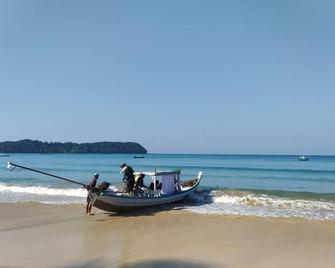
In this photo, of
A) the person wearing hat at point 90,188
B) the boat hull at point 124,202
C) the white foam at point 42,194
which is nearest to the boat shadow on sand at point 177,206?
the boat hull at point 124,202

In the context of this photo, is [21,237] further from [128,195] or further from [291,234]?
[291,234]

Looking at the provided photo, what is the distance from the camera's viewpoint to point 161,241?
1244 cm

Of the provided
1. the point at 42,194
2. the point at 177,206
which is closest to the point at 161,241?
the point at 177,206

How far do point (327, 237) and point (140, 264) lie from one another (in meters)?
6.35

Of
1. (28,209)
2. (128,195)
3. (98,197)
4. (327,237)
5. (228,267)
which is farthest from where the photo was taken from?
(28,209)

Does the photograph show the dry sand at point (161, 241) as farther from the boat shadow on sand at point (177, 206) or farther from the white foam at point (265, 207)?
the white foam at point (265, 207)

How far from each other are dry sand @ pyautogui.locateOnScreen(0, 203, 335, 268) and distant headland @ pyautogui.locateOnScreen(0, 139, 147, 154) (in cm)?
15981

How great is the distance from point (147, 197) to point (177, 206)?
1889 mm

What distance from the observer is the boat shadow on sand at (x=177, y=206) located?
1761 centimetres

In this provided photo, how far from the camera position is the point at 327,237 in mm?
13062

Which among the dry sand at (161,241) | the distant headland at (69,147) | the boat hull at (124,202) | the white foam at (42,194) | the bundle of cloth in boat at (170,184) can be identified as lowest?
the dry sand at (161,241)

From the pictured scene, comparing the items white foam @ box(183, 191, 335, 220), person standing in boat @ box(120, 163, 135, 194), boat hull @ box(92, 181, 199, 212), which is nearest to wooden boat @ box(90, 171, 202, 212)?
boat hull @ box(92, 181, 199, 212)

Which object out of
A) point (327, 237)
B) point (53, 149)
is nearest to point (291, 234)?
point (327, 237)

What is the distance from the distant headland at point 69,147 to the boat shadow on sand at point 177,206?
15373 centimetres
